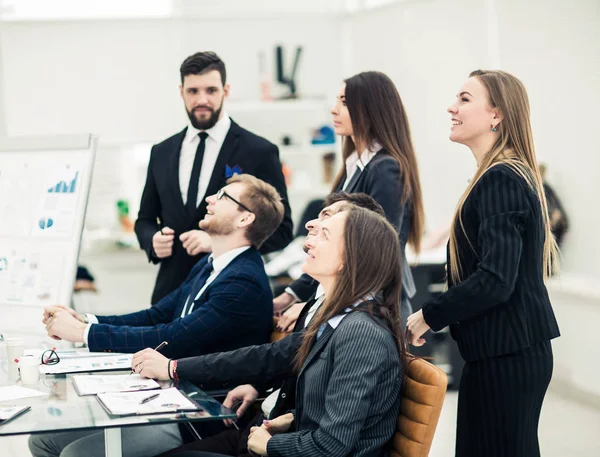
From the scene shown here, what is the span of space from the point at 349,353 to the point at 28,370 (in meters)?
0.93

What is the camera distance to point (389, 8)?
6473 millimetres

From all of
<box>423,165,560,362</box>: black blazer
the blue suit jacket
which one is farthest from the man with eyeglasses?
<box>423,165,560,362</box>: black blazer

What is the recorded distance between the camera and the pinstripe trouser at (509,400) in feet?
7.34

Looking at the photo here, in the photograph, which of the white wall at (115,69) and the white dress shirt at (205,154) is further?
the white wall at (115,69)

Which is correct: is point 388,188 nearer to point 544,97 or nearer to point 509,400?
point 509,400

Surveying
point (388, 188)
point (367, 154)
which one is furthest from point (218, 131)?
point (388, 188)

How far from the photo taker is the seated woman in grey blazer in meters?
1.87

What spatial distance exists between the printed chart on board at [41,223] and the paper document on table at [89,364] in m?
0.68

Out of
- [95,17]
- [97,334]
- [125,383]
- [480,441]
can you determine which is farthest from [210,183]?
[95,17]

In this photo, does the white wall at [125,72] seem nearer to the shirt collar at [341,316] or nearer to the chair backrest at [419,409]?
the shirt collar at [341,316]

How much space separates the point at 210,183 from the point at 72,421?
1606 millimetres

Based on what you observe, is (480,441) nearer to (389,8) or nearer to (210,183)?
(210,183)

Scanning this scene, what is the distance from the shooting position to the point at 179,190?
3.41 metres

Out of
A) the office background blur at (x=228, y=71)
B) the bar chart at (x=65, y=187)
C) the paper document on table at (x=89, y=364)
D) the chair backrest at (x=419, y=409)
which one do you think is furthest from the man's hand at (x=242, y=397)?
the office background blur at (x=228, y=71)
